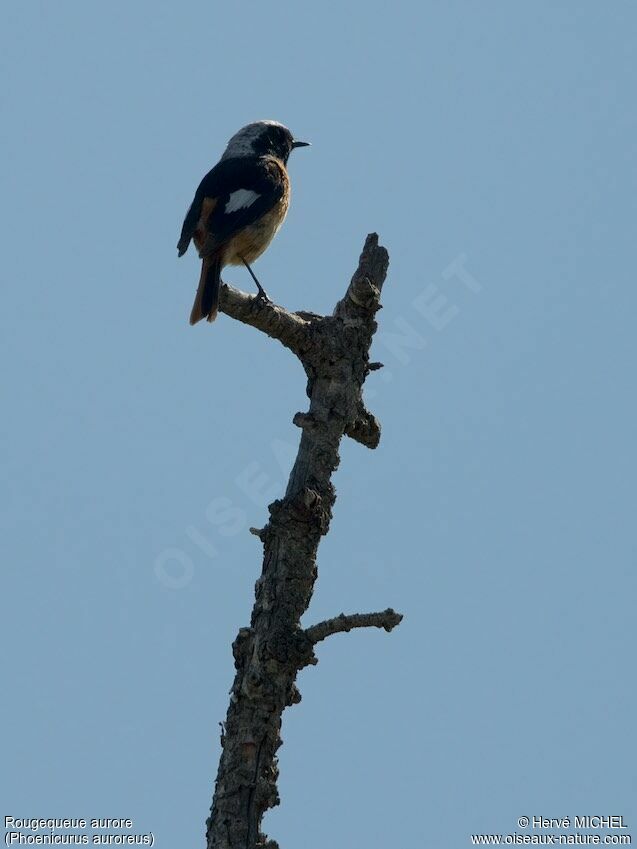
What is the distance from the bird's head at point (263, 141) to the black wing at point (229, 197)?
418 millimetres

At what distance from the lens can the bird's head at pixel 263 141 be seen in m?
9.01

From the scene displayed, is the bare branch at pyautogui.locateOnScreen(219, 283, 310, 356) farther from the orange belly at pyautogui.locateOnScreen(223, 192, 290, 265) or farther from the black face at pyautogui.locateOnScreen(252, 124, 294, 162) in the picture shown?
the black face at pyautogui.locateOnScreen(252, 124, 294, 162)

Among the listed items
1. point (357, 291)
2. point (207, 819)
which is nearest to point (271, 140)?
point (357, 291)

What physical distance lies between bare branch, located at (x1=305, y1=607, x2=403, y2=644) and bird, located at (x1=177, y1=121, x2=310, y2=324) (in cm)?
261

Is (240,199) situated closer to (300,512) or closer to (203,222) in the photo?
(203,222)

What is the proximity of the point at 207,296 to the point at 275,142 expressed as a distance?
262cm

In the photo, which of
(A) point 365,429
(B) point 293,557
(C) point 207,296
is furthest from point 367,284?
(B) point 293,557

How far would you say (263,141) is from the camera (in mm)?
9078

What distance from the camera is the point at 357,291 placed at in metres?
6.16

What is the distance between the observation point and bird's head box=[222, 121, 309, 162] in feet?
29.6

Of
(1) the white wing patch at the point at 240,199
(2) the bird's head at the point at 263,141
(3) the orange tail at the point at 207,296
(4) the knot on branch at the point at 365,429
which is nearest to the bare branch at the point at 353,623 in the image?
(4) the knot on branch at the point at 365,429

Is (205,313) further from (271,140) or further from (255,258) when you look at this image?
(271,140)

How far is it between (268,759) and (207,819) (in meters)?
0.36

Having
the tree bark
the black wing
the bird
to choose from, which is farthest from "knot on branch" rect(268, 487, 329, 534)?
the black wing
